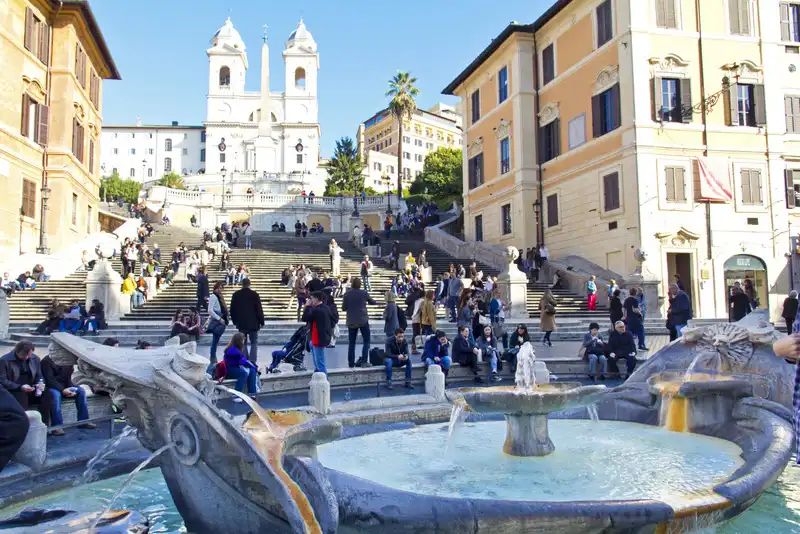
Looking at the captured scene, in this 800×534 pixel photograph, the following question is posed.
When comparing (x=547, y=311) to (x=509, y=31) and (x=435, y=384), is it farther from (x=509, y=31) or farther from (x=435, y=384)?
(x=509, y=31)

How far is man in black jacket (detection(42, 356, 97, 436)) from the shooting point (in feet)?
23.1

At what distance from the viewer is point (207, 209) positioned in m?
51.6

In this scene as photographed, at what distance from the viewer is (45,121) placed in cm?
2778

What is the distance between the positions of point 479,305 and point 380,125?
334 feet

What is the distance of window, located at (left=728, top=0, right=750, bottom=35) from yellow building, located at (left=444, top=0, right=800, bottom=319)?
0.04 meters

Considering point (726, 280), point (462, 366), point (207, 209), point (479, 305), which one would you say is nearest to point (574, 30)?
point (726, 280)

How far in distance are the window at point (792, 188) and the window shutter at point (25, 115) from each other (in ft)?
102

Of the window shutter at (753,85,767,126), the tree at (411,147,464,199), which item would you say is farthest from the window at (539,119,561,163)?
the tree at (411,147,464,199)

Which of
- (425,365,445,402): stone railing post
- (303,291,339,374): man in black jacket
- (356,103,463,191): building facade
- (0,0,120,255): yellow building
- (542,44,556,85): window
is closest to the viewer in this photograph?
(425,365,445,402): stone railing post

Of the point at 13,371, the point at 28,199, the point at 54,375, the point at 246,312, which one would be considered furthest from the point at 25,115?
the point at 13,371

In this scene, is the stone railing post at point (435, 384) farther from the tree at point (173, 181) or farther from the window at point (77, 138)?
the tree at point (173, 181)

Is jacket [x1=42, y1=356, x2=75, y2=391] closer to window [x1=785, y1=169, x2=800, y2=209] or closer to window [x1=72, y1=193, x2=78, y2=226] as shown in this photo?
window [x1=72, y1=193, x2=78, y2=226]

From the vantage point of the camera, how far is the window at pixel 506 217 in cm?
3136

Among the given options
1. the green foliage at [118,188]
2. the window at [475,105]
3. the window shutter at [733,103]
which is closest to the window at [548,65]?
the window at [475,105]
